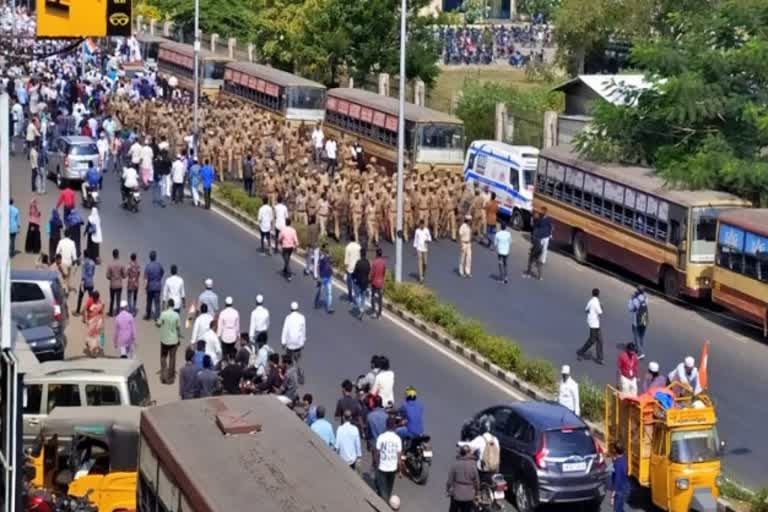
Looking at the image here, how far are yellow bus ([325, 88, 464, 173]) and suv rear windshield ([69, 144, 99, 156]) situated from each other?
8471 mm

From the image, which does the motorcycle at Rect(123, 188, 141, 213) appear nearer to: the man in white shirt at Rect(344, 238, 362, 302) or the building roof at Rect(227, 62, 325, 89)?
the man in white shirt at Rect(344, 238, 362, 302)

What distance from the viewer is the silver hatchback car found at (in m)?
40.0

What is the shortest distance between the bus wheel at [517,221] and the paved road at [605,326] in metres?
2.65

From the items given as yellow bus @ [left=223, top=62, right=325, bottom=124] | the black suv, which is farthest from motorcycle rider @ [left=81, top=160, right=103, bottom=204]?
the black suv

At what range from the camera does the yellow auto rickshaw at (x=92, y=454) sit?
17.3 metres

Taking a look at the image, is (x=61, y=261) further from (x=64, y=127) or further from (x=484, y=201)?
(x=64, y=127)

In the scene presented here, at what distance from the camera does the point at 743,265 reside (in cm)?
2978

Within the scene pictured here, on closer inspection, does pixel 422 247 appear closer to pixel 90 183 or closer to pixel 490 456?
pixel 90 183

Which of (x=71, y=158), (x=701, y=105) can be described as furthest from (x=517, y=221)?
(x=71, y=158)

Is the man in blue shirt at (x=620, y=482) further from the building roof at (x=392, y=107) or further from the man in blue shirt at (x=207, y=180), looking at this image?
the building roof at (x=392, y=107)

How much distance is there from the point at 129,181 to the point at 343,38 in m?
23.1

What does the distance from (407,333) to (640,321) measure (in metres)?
4.11

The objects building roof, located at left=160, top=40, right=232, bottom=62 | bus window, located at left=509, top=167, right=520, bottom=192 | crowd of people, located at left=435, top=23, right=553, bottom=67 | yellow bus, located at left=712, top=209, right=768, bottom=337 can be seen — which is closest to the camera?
yellow bus, located at left=712, top=209, right=768, bottom=337

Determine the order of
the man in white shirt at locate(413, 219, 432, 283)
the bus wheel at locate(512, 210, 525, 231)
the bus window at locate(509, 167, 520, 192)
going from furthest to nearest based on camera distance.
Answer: the bus window at locate(509, 167, 520, 192)
the bus wheel at locate(512, 210, 525, 231)
the man in white shirt at locate(413, 219, 432, 283)
